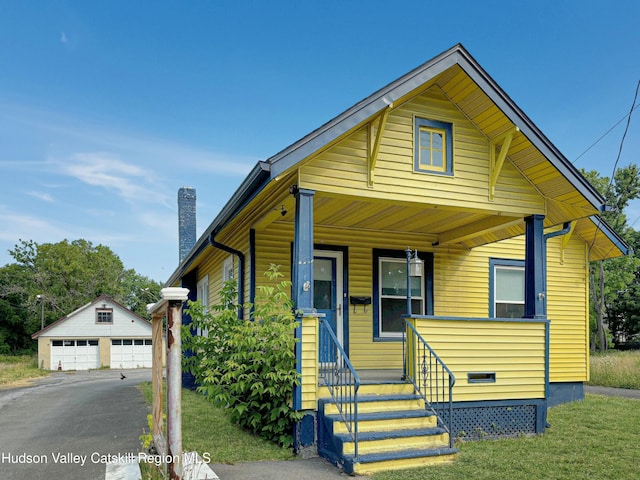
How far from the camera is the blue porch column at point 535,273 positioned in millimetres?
8148

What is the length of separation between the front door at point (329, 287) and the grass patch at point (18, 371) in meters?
19.0

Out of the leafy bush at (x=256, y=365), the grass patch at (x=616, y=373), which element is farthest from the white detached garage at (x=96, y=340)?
the leafy bush at (x=256, y=365)

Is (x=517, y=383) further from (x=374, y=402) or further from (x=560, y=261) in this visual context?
(x=560, y=261)

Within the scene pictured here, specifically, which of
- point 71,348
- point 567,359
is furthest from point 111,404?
point 71,348

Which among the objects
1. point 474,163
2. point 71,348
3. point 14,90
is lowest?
point 71,348

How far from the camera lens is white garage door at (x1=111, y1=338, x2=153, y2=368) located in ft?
119

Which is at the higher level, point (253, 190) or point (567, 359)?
point (253, 190)

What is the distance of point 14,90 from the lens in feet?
65.7

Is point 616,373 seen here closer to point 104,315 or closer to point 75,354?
point 104,315

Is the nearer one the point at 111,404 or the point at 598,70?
the point at 111,404

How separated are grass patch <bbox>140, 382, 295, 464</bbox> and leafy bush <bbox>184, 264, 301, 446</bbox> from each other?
18 cm

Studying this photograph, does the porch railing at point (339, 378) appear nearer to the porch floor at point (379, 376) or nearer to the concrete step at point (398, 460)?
the concrete step at point (398, 460)

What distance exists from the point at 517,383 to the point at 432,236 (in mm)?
3551

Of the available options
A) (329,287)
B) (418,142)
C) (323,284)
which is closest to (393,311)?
(329,287)
